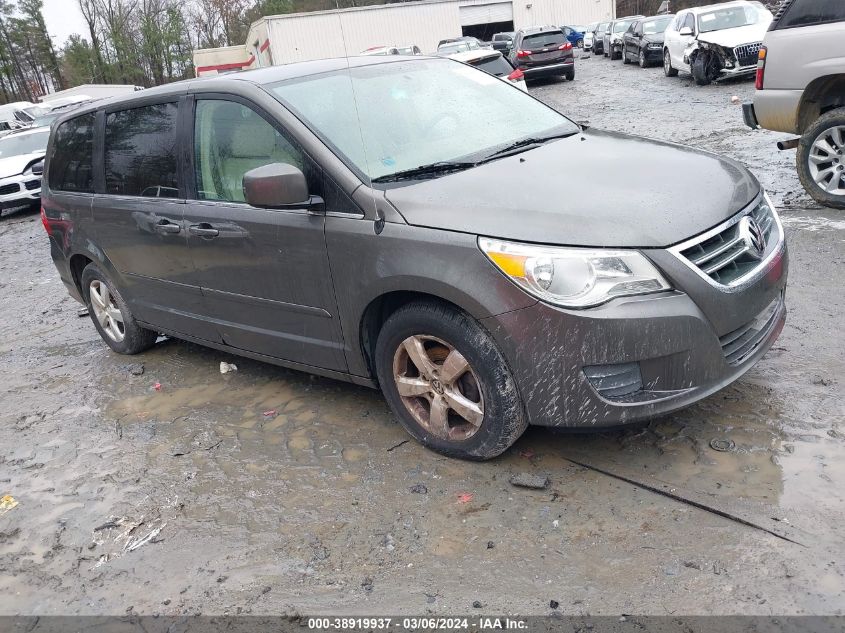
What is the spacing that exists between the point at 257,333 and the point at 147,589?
156 cm

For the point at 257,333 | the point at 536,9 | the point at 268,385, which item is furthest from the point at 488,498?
the point at 536,9

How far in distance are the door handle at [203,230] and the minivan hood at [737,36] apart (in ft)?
48.3

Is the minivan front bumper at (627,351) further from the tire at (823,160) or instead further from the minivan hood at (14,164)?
the minivan hood at (14,164)

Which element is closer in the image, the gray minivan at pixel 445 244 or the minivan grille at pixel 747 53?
the gray minivan at pixel 445 244

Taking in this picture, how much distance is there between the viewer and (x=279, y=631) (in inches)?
106

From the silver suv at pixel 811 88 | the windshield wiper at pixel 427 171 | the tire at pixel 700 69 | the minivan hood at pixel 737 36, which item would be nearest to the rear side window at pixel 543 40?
the tire at pixel 700 69

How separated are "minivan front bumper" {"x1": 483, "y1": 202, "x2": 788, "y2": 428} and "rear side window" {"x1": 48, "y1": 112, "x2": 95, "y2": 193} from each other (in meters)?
3.45

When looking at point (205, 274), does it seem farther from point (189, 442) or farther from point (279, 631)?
point (279, 631)

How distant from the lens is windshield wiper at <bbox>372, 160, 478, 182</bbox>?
3.57 m

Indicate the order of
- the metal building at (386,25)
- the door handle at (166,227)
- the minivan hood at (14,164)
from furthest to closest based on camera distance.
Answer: the metal building at (386,25) → the minivan hood at (14,164) → the door handle at (166,227)

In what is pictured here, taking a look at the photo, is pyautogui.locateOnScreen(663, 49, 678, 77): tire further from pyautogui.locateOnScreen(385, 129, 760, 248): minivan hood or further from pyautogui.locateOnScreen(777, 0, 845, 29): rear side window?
pyautogui.locateOnScreen(385, 129, 760, 248): minivan hood

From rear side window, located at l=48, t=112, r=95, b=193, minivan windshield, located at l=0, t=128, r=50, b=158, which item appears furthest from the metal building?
rear side window, located at l=48, t=112, r=95, b=193

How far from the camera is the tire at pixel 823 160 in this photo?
6.31m

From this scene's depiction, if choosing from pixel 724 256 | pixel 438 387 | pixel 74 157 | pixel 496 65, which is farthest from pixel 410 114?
pixel 496 65
